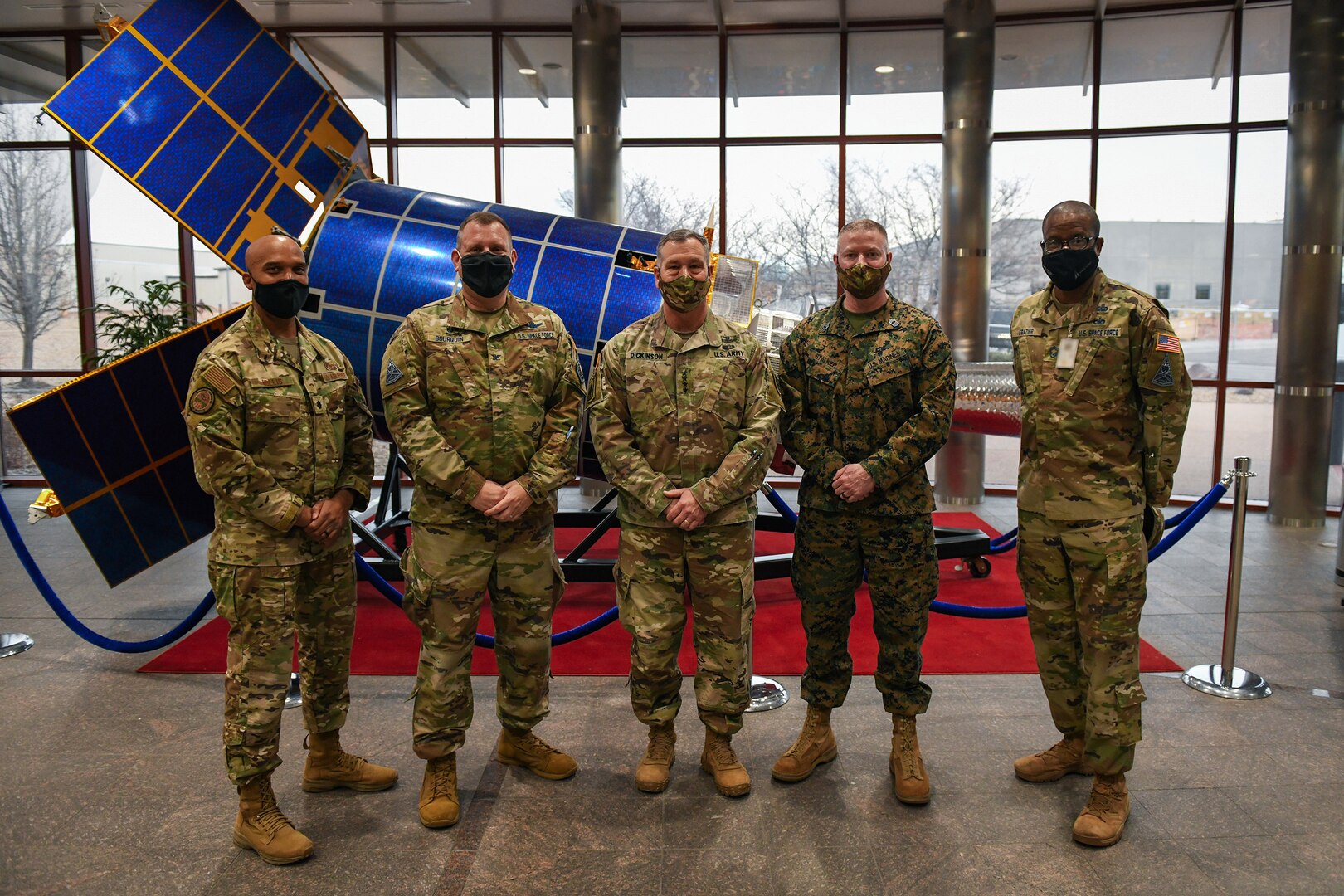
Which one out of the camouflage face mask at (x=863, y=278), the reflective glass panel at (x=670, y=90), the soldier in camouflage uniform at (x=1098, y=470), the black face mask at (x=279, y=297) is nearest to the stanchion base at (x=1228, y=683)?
the soldier in camouflage uniform at (x=1098, y=470)

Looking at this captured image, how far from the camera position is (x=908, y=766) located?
3104mm

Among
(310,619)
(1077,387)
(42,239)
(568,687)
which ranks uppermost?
(42,239)

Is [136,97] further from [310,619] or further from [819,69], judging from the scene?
[819,69]

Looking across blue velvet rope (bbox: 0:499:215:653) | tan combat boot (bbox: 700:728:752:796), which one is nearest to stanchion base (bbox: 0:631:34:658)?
blue velvet rope (bbox: 0:499:215:653)

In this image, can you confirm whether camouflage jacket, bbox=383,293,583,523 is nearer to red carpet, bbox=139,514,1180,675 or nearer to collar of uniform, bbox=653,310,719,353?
collar of uniform, bbox=653,310,719,353

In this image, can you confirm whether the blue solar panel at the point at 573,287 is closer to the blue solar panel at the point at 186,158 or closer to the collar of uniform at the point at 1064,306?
the blue solar panel at the point at 186,158

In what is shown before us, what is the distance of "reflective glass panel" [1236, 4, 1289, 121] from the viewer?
816cm

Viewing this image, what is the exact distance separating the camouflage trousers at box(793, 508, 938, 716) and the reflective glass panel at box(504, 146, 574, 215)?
690cm

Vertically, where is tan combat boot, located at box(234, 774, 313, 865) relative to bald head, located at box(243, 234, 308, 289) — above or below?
below

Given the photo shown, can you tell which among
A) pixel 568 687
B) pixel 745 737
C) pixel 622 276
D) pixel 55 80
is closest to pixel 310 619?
pixel 568 687

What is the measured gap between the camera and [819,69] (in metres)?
9.09

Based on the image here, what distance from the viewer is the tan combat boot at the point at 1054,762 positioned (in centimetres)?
324

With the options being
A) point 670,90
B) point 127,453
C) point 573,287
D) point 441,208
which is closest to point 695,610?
point 573,287

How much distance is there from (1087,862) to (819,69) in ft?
26.7
